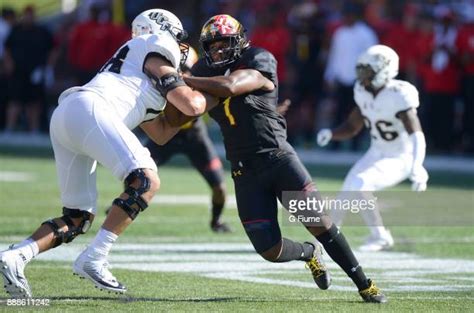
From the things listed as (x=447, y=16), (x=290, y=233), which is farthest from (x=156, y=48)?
(x=447, y=16)

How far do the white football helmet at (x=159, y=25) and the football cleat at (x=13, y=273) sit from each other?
1541 mm

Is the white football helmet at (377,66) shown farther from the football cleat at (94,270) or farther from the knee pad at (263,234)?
the football cleat at (94,270)

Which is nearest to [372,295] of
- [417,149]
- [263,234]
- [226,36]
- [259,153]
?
[263,234]

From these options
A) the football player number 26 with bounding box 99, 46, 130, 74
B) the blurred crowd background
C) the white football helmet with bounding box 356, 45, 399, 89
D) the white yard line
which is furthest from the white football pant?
the blurred crowd background

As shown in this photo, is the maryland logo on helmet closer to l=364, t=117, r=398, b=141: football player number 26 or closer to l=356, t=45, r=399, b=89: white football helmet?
l=356, t=45, r=399, b=89: white football helmet

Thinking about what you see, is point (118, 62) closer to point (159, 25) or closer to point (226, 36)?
point (159, 25)

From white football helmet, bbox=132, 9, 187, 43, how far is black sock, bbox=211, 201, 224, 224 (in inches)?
156

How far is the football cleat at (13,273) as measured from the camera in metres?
6.92

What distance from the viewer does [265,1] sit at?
21.9 meters

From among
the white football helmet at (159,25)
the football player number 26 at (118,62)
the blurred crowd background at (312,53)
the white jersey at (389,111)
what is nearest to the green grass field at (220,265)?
the white jersey at (389,111)

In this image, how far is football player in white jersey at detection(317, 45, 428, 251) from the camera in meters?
10.2

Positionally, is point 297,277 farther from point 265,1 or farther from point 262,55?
point 265,1

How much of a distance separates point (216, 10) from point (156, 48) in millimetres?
16275

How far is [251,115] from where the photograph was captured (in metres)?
7.51
